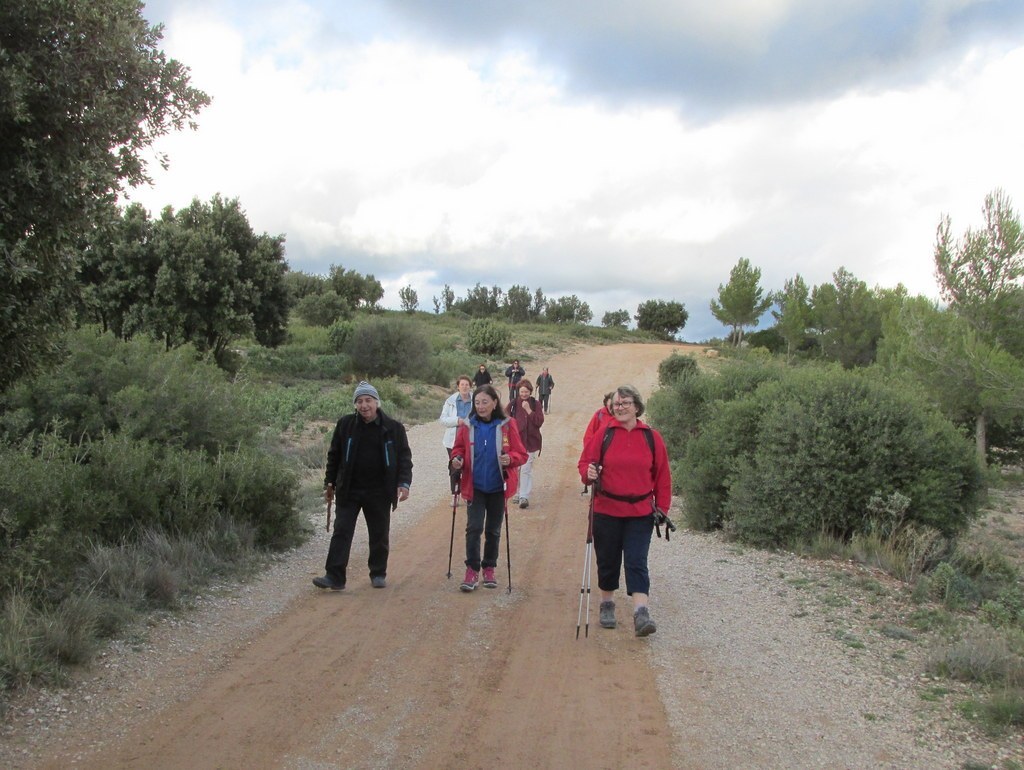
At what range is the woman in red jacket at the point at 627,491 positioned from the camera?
646cm

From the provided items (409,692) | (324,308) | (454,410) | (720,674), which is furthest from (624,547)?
(324,308)

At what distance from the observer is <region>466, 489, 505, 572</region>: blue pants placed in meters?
7.68

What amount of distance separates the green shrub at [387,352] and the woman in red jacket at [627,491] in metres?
28.0

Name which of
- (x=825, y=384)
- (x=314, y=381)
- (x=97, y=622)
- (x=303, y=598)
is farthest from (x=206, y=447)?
(x=314, y=381)

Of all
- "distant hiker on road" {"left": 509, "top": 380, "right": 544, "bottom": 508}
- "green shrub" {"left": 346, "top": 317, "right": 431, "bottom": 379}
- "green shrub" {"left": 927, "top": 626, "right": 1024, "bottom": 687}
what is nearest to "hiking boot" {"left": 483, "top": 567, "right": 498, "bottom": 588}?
"green shrub" {"left": 927, "top": 626, "right": 1024, "bottom": 687}

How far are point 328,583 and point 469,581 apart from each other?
127 centimetres

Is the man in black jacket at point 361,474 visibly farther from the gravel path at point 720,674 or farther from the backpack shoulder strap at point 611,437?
the backpack shoulder strap at point 611,437

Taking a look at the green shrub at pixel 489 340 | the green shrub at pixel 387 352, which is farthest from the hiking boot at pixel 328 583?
the green shrub at pixel 489 340

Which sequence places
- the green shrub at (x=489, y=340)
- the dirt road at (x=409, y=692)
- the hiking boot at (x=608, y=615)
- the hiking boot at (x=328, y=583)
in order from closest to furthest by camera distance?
the dirt road at (x=409, y=692)
the hiking boot at (x=608, y=615)
the hiking boot at (x=328, y=583)
the green shrub at (x=489, y=340)

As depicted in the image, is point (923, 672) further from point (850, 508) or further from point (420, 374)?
point (420, 374)

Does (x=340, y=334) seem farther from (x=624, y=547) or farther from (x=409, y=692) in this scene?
(x=409, y=692)

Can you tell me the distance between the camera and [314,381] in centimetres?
3136

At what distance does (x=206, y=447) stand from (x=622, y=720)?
7199mm

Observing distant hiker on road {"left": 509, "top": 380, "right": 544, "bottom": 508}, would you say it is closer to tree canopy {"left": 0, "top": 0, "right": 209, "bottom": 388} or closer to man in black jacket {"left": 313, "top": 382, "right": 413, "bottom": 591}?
man in black jacket {"left": 313, "top": 382, "right": 413, "bottom": 591}
